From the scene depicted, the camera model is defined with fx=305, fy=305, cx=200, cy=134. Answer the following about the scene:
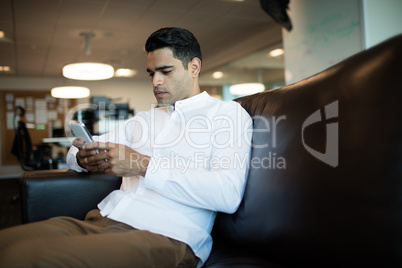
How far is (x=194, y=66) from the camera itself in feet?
4.91

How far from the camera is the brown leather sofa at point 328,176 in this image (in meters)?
0.67

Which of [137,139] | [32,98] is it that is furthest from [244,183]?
[32,98]

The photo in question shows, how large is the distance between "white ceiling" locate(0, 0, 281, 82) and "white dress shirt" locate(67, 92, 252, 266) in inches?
126

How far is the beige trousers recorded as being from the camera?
0.74 metres

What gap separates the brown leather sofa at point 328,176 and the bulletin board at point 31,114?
26.8 feet

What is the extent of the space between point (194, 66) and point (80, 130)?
63 cm

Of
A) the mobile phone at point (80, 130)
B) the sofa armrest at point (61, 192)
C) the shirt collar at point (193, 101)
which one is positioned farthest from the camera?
the shirt collar at point (193, 101)

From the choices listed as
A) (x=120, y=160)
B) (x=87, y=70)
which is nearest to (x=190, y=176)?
(x=120, y=160)

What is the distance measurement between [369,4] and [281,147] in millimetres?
2078

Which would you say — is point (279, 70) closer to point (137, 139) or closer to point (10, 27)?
point (10, 27)

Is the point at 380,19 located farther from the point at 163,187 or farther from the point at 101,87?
the point at 101,87

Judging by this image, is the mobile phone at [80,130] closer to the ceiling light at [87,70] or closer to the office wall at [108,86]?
the ceiling light at [87,70]

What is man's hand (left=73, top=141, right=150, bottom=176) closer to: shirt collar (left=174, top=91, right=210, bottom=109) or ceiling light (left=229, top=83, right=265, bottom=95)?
shirt collar (left=174, top=91, right=210, bottom=109)

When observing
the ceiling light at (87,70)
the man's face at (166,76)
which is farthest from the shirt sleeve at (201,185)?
the ceiling light at (87,70)
